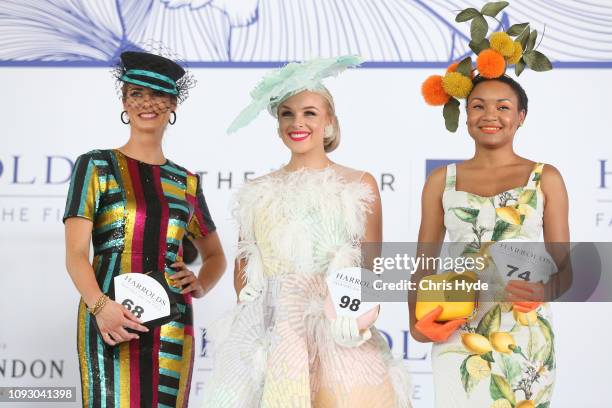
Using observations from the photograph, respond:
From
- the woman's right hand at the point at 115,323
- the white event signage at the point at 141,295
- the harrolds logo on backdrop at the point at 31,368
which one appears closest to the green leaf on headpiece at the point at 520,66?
the white event signage at the point at 141,295

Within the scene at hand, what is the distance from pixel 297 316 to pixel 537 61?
1224mm

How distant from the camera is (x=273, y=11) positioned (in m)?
4.77

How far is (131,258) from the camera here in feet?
11.7

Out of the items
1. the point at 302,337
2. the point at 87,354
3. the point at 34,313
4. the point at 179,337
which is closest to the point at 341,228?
the point at 302,337

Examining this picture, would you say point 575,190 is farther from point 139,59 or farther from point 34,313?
point 34,313

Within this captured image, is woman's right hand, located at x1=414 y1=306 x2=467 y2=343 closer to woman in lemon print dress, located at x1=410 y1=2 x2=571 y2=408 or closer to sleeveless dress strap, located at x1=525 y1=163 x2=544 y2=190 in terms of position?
woman in lemon print dress, located at x1=410 y1=2 x2=571 y2=408

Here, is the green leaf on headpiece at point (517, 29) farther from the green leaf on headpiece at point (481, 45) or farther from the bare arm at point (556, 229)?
the bare arm at point (556, 229)

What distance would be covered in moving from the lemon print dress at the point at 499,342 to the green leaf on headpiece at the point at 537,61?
1.24 ft

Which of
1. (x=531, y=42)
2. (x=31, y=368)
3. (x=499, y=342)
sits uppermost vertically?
(x=531, y=42)

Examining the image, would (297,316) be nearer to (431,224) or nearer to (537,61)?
(431,224)

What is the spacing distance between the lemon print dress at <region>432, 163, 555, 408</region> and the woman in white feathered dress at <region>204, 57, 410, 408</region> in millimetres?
224

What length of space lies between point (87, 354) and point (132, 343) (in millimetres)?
153

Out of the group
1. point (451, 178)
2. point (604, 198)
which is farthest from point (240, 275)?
point (604, 198)

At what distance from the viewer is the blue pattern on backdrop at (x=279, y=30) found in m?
4.65
